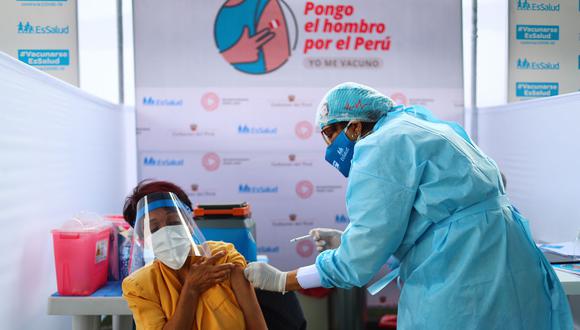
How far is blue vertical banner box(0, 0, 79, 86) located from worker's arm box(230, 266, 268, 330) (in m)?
2.52

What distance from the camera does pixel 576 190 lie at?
8.23ft

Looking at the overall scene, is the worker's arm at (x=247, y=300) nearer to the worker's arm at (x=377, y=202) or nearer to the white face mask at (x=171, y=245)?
the white face mask at (x=171, y=245)

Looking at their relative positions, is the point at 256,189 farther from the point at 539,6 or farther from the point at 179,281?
the point at 539,6

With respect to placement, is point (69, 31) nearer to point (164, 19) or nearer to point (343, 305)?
point (164, 19)

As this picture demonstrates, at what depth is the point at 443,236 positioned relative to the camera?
1.26m

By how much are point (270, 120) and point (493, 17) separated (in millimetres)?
2021

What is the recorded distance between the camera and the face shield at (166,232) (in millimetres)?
1519

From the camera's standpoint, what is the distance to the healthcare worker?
4.06ft

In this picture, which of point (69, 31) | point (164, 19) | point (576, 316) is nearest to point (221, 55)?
point (164, 19)

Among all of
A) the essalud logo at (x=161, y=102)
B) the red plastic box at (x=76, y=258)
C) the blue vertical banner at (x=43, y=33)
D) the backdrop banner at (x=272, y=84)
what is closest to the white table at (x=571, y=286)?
the backdrop banner at (x=272, y=84)

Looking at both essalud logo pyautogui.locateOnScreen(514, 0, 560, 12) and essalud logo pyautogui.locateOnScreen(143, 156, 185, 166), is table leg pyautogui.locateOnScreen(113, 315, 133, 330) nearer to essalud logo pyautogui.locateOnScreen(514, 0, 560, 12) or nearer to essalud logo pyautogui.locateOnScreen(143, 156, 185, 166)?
essalud logo pyautogui.locateOnScreen(143, 156, 185, 166)

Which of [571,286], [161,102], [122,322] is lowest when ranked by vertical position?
[122,322]

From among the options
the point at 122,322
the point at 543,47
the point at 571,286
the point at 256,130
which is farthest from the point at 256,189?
the point at 543,47

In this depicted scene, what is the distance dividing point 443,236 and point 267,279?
607 millimetres
